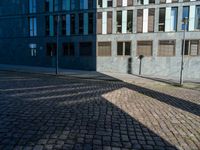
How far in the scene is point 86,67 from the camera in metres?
25.4

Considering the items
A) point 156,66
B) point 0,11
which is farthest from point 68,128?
point 0,11

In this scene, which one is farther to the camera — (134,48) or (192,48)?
(134,48)

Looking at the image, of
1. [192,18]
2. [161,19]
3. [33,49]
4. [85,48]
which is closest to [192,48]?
[192,18]

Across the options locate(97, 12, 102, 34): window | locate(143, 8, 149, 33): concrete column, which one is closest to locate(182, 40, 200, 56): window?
locate(143, 8, 149, 33): concrete column

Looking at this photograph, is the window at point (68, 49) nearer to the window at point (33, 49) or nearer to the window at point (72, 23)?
the window at point (72, 23)

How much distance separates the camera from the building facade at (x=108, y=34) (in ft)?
71.4

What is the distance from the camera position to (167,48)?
22234 millimetres

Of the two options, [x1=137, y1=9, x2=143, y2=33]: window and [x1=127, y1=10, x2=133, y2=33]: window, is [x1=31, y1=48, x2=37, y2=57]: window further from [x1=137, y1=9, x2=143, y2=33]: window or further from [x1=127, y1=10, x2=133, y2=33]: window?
[x1=137, y1=9, x2=143, y2=33]: window

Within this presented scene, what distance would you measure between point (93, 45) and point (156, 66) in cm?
858

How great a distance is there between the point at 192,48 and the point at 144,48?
5409 mm

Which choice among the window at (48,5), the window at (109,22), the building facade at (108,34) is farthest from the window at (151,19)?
the window at (48,5)

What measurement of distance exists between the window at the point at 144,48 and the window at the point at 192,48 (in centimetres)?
417

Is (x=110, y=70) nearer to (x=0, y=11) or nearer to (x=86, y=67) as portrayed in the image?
(x=86, y=67)

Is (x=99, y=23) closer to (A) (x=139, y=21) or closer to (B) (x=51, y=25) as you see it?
(A) (x=139, y=21)
